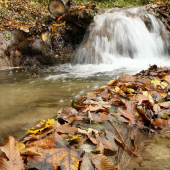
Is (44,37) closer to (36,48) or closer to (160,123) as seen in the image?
(36,48)

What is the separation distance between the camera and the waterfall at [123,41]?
260 inches

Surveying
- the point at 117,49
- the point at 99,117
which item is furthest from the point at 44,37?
the point at 99,117

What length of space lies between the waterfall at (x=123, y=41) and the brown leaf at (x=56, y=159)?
18.3 feet

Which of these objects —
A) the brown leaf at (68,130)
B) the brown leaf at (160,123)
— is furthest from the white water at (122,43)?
the brown leaf at (68,130)

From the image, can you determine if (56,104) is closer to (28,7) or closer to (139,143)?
(139,143)

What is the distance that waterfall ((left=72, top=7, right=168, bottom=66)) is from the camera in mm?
6605

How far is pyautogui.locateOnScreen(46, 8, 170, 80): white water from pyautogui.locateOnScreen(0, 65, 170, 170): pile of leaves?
4436mm

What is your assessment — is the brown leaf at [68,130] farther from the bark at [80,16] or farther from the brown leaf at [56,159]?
the bark at [80,16]

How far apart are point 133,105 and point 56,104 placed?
1113 millimetres

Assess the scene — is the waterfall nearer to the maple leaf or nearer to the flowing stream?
the flowing stream

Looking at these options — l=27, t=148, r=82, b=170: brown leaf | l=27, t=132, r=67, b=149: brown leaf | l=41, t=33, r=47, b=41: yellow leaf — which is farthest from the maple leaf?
l=27, t=148, r=82, b=170: brown leaf

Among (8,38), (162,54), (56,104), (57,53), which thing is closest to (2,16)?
(8,38)

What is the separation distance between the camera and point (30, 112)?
6.29ft

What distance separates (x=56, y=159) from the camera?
84 centimetres
